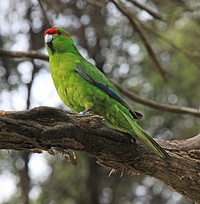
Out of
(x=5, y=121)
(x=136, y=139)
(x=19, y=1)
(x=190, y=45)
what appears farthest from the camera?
(x=190, y=45)

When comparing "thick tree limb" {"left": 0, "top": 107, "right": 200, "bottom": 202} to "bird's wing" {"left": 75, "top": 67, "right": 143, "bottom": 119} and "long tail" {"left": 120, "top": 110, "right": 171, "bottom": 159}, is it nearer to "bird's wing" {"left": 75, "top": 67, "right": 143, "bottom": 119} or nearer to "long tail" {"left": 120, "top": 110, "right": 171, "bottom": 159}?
"long tail" {"left": 120, "top": 110, "right": 171, "bottom": 159}

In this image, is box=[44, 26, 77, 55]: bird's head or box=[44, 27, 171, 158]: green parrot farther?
box=[44, 26, 77, 55]: bird's head

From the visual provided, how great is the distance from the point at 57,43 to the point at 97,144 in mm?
1403

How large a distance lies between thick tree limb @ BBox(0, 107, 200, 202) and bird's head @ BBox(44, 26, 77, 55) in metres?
1.22

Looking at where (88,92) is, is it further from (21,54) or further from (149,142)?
(21,54)

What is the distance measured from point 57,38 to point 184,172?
1.67 meters

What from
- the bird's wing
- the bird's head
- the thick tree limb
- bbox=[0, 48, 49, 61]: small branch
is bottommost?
the thick tree limb

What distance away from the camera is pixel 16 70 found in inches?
303

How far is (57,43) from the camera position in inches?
150

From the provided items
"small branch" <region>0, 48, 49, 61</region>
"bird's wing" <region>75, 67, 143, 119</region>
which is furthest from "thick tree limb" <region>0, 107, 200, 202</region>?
"small branch" <region>0, 48, 49, 61</region>

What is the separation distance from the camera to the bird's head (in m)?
3.78

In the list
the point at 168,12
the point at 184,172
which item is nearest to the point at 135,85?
the point at 168,12

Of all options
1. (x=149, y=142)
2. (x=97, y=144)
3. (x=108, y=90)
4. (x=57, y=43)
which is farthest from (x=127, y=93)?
(x=97, y=144)

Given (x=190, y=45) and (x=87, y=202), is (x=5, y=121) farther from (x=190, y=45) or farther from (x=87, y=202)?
(x=190, y=45)
